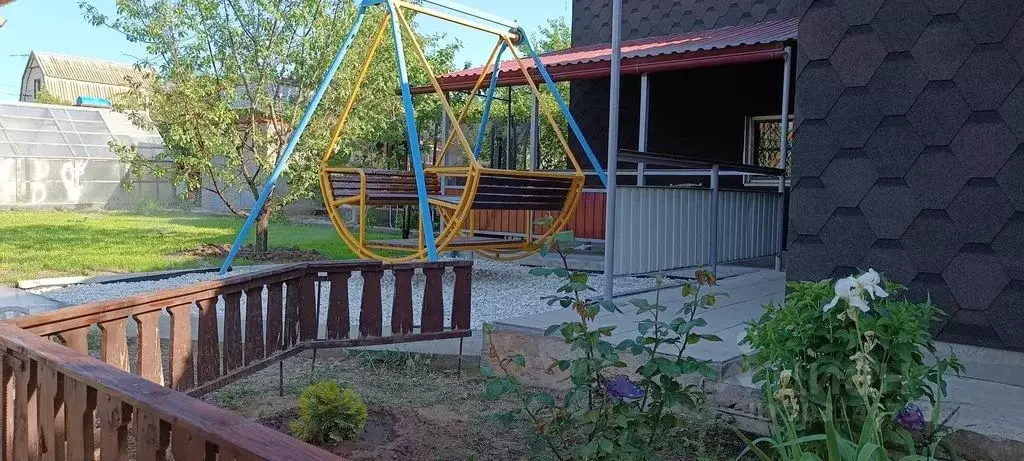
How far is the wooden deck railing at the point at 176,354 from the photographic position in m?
1.39

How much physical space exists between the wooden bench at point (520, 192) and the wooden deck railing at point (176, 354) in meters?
1.98

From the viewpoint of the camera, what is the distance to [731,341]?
11.6 feet

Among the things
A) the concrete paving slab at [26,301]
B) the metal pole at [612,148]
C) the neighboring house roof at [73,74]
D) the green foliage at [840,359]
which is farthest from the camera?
the neighboring house roof at [73,74]

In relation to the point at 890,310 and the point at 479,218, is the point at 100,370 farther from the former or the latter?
the point at 479,218

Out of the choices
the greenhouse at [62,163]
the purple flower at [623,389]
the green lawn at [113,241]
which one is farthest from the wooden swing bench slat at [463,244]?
the greenhouse at [62,163]

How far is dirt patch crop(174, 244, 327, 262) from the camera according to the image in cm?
926

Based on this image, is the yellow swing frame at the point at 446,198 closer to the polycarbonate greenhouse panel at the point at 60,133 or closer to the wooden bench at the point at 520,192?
the wooden bench at the point at 520,192

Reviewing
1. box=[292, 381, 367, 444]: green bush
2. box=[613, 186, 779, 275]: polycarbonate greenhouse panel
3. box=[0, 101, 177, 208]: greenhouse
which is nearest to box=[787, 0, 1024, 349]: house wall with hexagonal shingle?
box=[613, 186, 779, 275]: polycarbonate greenhouse panel

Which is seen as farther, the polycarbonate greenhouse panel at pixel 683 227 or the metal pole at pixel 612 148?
the polycarbonate greenhouse panel at pixel 683 227

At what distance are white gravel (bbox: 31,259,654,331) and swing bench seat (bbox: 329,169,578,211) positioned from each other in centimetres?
75

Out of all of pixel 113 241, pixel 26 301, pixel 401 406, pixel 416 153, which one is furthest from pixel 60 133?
pixel 401 406

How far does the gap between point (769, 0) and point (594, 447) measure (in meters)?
8.51

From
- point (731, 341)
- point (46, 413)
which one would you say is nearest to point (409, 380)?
point (731, 341)

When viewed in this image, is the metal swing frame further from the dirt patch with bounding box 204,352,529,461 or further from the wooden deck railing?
the wooden deck railing
